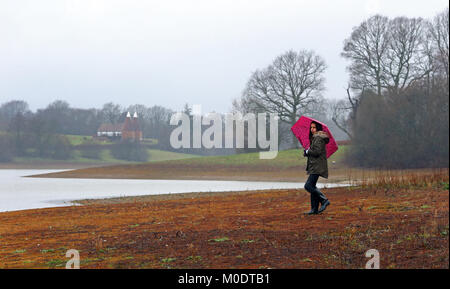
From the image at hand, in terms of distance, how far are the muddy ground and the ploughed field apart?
18mm

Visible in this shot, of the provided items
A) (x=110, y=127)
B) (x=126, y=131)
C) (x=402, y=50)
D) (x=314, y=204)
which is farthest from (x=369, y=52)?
(x=110, y=127)

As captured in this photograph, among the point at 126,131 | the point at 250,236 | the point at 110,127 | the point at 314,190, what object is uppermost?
the point at 110,127

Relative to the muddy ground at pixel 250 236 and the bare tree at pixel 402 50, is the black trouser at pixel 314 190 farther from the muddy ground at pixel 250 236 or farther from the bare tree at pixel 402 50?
the bare tree at pixel 402 50

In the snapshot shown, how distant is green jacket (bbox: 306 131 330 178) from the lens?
40.7 feet

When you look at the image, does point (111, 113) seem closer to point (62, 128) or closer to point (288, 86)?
point (62, 128)

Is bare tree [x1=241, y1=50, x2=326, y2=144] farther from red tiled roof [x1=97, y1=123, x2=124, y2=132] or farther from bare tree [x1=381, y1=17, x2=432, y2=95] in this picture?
red tiled roof [x1=97, y1=123, x2=124, y2=132]

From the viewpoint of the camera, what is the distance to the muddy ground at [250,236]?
8.48m

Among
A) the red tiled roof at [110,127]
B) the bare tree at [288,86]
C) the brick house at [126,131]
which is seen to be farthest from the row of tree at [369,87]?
the red tiled roof at [110,127]

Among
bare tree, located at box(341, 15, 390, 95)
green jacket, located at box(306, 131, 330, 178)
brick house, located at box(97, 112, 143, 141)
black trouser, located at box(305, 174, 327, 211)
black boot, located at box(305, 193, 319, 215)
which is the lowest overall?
black boot, located at box(305, 193, 319, 215)

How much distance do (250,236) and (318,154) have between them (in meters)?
2.72

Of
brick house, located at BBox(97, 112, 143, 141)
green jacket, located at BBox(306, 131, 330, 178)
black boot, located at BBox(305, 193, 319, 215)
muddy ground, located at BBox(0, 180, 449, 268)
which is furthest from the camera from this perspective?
brick house, located at BBox(97, 112, 143, 141)

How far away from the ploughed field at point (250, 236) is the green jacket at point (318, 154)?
113cm

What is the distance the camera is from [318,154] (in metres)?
12.4

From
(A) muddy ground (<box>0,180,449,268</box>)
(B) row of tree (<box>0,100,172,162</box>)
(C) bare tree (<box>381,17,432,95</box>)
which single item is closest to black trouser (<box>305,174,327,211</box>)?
(A) muddy ground (<box>0,180,449,268</box>)
